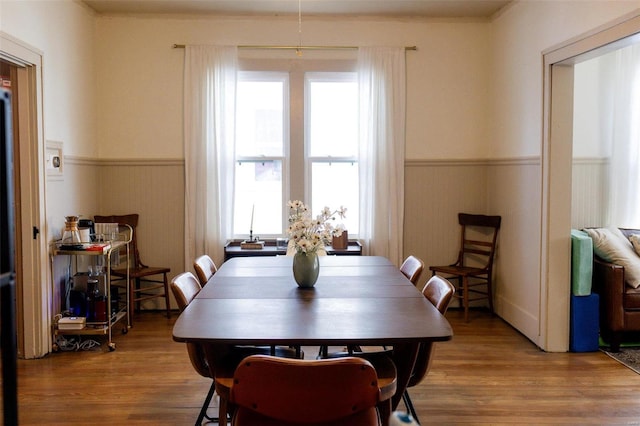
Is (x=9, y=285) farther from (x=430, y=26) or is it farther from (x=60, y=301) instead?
(x=430, y=26)

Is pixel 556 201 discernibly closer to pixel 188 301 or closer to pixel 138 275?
pixel 188 301

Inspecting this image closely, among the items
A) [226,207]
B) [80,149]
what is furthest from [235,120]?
[80,149]

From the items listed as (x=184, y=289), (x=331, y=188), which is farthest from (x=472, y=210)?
(x=184, y=289)

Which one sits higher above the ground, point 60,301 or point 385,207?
point 385,207

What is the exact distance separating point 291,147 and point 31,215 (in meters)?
2.38

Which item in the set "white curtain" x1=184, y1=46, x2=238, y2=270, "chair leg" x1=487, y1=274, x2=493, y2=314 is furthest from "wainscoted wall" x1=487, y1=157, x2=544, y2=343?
"white curtain" x1=184, y1=46, x2=238, y2=270

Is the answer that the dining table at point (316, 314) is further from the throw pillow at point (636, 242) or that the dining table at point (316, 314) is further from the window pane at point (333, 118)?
the throw pillow at point (636, 242)

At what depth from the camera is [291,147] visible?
522 centimetres

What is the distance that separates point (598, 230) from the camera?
434cm

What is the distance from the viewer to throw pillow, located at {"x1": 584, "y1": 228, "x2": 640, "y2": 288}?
4.06 metres

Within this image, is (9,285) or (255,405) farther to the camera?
(255,405)

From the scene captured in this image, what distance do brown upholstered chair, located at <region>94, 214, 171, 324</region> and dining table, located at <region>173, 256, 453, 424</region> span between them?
1830 mm

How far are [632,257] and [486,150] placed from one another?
169cm

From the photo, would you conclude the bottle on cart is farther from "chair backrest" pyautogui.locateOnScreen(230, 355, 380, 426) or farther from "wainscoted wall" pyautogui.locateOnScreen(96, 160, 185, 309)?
"chair backrest" pyautogui.locateOnScreen(230, 355, 380, 426)
